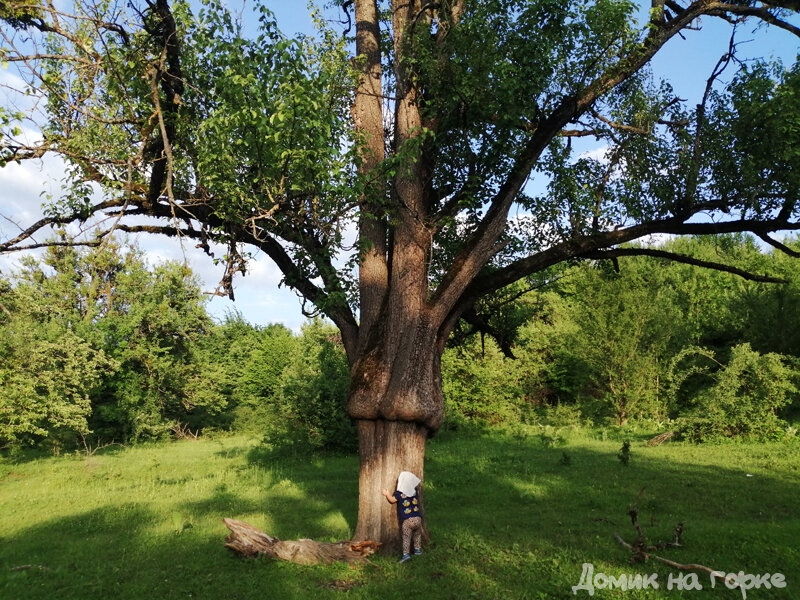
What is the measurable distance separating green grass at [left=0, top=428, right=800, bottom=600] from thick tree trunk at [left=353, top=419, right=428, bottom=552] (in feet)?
1.49

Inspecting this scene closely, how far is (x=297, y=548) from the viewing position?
810cm

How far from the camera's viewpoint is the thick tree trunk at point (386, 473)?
845 centimetres

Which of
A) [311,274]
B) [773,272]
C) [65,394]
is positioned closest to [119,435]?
[65,394]

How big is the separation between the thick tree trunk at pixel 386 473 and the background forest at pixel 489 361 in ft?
11.7

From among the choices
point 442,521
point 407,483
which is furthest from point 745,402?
point 407,483

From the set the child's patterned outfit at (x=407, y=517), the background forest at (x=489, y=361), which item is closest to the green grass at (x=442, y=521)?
the child's patterned outfit at (x=407, y=517)

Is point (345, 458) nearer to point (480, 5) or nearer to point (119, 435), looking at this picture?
point (480, 5)

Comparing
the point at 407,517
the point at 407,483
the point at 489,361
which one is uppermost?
the point at 489,361

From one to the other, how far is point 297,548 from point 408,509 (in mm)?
1706

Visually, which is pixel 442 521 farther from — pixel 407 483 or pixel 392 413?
pixel 392 413

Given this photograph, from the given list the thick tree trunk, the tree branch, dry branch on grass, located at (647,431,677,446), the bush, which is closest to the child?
the thick tree trunk

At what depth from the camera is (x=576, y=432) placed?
2341 cm

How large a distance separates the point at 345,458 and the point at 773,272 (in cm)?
2509

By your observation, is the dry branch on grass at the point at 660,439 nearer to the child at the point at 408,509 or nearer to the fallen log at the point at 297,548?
the child at the point at 408,509
